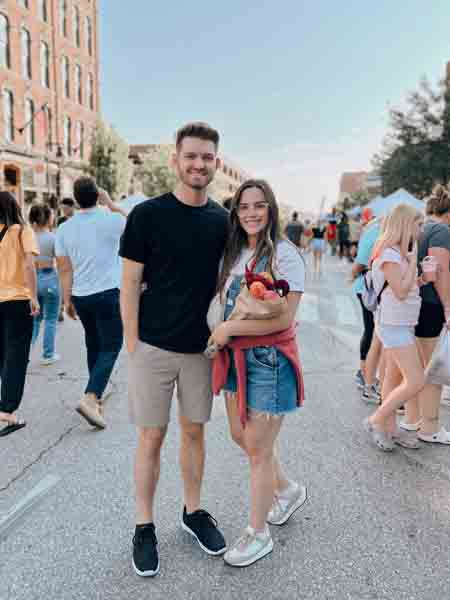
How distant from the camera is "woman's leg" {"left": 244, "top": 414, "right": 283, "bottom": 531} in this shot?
2355mm

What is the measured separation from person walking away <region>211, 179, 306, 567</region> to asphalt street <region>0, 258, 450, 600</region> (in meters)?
0.28

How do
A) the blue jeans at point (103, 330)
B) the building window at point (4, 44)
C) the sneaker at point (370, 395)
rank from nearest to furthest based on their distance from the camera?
the blue jeans at point (103, 330)
the sneaker at point (370, 395)
the building window at point (4, 44)

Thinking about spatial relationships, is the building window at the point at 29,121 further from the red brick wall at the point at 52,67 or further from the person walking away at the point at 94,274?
the person walking away at the point at 94,274

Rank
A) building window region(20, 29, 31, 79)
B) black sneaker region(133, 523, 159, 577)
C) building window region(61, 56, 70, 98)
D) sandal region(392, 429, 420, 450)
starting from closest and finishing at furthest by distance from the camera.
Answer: black sneaker region(133, 523, 159, 577)
sandal region(392, 429, 420, 450)
building window region(20, 29, 31, 79)
building window region(61, 56, 70, 98)

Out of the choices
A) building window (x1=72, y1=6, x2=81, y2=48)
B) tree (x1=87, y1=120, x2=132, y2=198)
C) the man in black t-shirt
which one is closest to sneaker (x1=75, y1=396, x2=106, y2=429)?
the man in black t-shirt

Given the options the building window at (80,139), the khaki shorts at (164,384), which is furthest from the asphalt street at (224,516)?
the building window at (80,139)

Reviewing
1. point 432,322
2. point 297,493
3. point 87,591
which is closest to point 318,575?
point 297,493

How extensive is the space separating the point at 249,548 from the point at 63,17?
3805 cm

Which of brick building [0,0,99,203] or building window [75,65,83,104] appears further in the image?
building window [75,65,83,104]

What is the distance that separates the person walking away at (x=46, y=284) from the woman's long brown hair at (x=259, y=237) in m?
4.39

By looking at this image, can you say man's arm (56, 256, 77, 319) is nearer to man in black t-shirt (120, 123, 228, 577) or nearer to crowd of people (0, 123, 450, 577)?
crowd of people (0, 123, 450, 577)

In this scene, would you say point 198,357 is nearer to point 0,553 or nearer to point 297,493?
point 297,493

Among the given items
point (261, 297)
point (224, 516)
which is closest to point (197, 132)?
point (261, 297)

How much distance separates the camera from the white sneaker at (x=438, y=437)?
3875 mm
